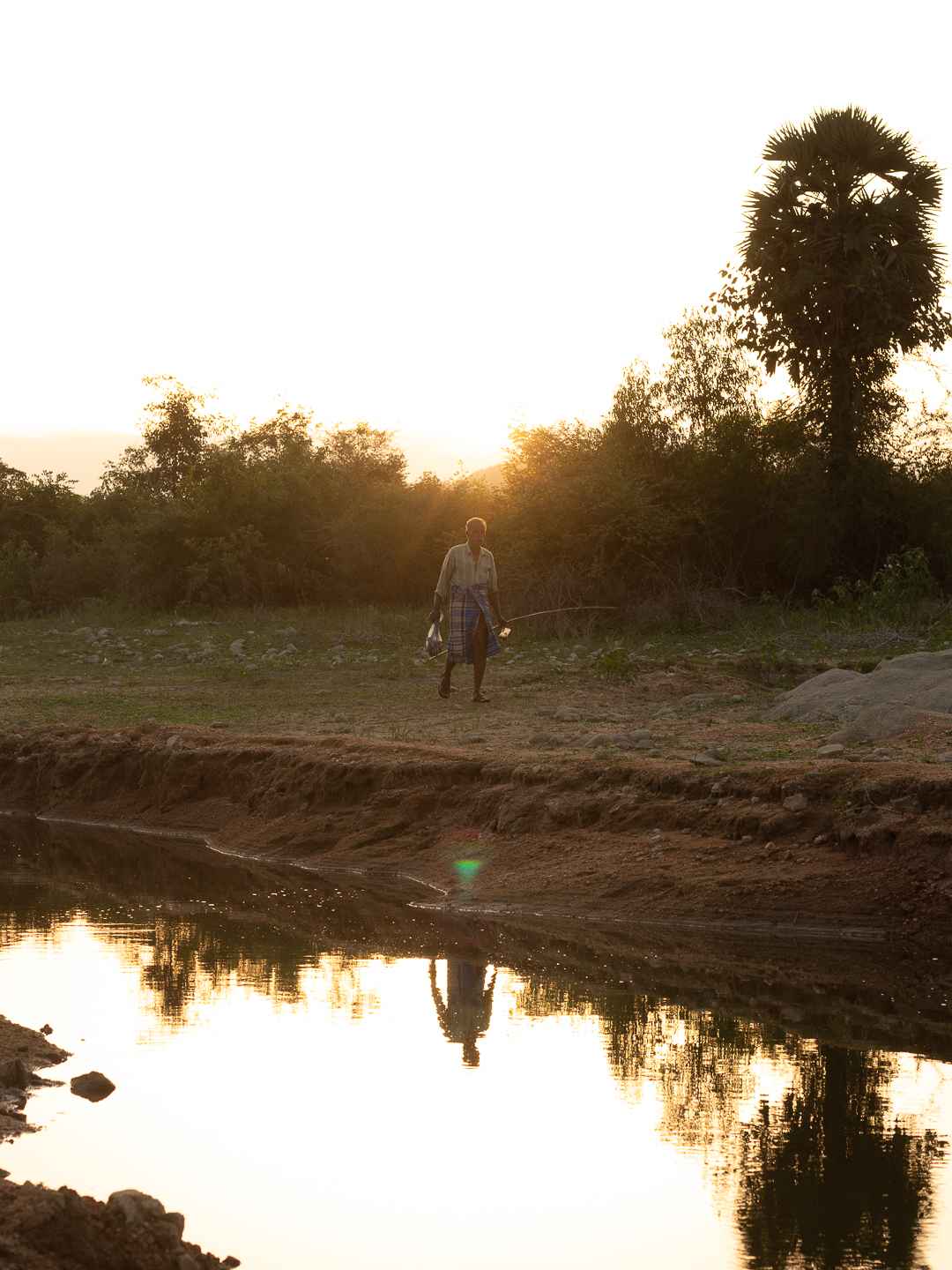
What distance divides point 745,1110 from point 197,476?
958 inches

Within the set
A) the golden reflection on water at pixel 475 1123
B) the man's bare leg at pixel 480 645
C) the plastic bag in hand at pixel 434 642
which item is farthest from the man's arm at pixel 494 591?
the golden reflection on water at pixel 475 1123

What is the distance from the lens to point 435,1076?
6145 mm

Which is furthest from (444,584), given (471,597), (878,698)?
(878,698)

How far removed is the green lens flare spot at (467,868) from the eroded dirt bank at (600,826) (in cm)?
5

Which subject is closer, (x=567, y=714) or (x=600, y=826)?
(x=600, y=826)

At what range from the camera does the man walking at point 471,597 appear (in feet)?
43.8

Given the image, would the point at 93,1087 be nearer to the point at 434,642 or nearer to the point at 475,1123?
the point at 475,1123

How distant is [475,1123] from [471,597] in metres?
8.10

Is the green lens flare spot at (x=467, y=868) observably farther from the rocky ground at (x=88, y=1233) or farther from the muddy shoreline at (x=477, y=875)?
the rocky ground at (x=88, y=1233)

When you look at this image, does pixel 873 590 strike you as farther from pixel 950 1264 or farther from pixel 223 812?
pixel 950 1264

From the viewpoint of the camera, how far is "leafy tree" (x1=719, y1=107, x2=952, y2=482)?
2188 centimetres

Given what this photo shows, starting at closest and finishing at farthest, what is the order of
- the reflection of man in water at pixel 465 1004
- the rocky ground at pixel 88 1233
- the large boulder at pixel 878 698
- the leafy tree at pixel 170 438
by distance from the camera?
1. the rocky ground at pixel 88 1233
2. the reflection of man in water at pixel 465 1004
3. the large boulder at pixel 878 698
4. the leafy tree at pixel 170 438

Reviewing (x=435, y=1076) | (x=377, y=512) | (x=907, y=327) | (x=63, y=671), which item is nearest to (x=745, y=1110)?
(x=435, y=1076)

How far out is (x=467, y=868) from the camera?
9.71 metres
